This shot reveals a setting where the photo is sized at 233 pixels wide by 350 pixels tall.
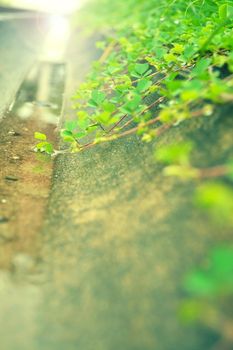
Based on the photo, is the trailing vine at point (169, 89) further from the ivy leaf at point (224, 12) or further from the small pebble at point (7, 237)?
the small pebble at point (7, 237)

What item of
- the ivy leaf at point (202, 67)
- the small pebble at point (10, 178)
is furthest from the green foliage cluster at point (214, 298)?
the small pebble at point (10, 178)

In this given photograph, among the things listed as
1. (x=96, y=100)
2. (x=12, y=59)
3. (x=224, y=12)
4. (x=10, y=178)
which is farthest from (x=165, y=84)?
(x=12, y=59)

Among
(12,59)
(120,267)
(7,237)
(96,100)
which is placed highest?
(96,100)

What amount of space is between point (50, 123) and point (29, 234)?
1841mm

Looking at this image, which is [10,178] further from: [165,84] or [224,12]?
[224,12]

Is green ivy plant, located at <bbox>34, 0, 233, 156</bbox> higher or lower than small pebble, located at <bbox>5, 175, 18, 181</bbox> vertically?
higher

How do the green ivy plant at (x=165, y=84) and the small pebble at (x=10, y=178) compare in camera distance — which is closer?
the green ivy plant at (x=165, y=84)

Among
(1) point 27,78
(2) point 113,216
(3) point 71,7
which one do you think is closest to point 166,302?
(2) point 113,216

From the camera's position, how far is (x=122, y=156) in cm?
193

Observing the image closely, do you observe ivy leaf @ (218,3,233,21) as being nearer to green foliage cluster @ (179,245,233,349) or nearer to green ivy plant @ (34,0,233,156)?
green ivy plant @ (34,0,233,156)

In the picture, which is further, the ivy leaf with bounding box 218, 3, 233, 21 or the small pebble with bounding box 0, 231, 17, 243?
the ivy leaf with bounding box 218, 3, 233, 21

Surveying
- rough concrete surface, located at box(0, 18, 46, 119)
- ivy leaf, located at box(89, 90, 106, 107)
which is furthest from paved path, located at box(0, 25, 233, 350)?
rough concrete surface, located at box(0, 18, 46, 119)

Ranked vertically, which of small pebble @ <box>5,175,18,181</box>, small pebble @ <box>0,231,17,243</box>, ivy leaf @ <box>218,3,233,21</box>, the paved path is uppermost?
ivy leaf @ <box>218,3,233,21</box>

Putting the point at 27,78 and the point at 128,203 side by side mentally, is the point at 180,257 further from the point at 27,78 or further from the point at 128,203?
the point at 27,78
